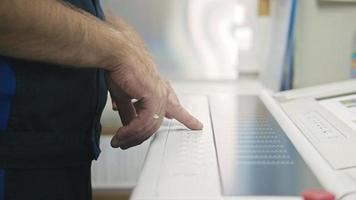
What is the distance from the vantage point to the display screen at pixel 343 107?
74 cm

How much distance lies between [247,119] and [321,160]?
239 millimetres

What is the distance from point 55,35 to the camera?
0.62m

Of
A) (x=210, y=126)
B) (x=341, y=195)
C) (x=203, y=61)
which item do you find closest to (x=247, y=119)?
(x=210, y=126)

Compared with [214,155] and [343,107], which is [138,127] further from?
[343,107]

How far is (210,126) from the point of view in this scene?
2.46ft

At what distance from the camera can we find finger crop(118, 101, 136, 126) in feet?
2.75

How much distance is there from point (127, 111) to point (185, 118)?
0.14 meters

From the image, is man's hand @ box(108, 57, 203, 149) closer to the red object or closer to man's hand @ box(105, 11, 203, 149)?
man's hand @ box(105, 11, 203, 149)

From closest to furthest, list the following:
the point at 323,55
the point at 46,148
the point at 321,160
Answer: the point at 321,160, the point at 46,148, the point at 323,55

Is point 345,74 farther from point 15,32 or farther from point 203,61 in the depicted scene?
point 15,32

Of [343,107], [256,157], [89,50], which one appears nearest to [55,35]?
[89,50]

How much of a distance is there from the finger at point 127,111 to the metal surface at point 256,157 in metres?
0.14

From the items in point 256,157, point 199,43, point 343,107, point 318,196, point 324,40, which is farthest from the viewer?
point 199,43

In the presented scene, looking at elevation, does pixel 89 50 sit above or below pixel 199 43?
above
